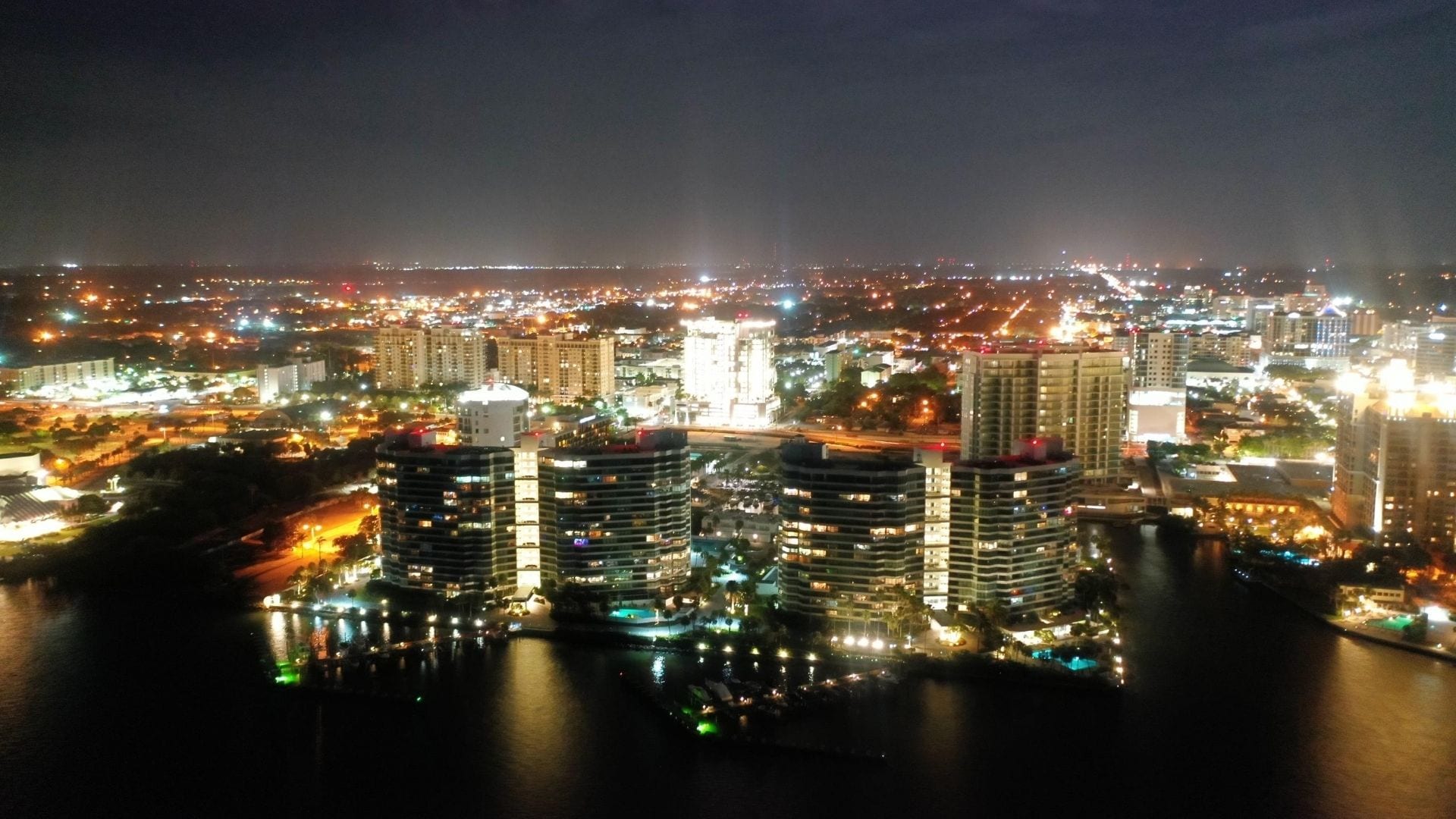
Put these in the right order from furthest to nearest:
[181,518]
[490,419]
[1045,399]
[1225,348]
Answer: [1225,348] → [1045,399] → [181,518] → [490,419]

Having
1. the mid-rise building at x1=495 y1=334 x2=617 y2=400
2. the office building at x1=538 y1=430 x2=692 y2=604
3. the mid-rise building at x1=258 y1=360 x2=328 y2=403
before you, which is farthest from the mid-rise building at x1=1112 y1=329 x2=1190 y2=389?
the mid-rise building at x1=258 y1=360 x2=328 y2=403

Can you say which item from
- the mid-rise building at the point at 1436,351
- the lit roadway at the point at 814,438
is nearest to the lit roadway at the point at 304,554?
the lit roadway at the point at 814,438

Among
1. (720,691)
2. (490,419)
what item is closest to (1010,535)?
(720,691)

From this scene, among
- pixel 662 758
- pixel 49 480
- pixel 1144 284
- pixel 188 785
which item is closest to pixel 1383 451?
pixel 662 758

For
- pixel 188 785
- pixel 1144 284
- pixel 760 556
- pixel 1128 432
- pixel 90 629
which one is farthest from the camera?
pixel 1144 284

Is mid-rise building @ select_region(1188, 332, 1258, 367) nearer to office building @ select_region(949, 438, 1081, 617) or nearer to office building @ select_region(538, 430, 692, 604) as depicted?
office building @ select_region(949, 438, 1081, 617)

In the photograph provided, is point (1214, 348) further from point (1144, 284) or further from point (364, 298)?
point (364, 298)

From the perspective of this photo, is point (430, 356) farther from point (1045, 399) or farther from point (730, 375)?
point (1045, 399)
